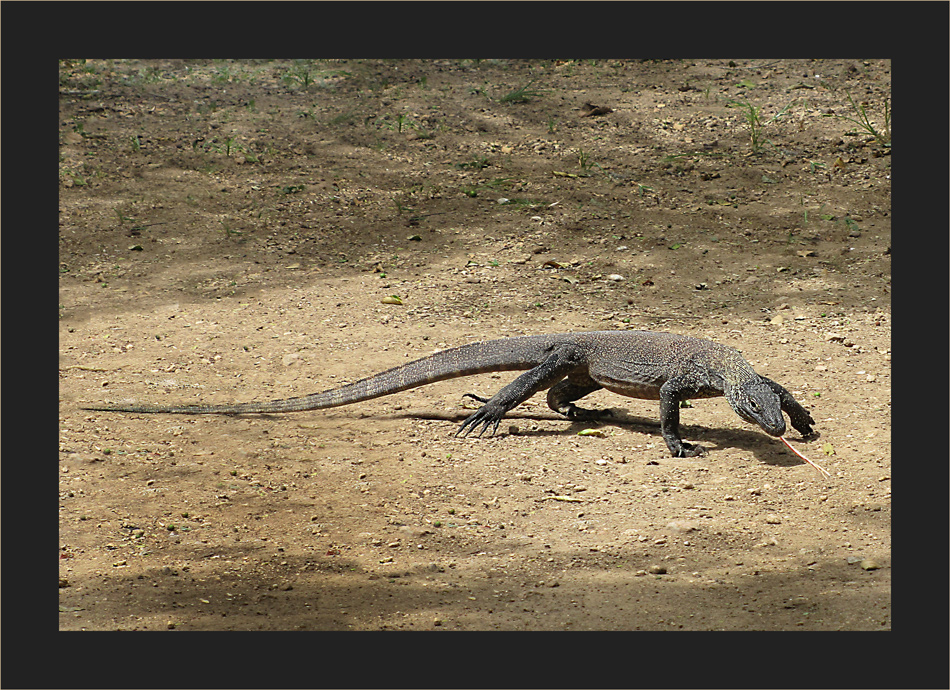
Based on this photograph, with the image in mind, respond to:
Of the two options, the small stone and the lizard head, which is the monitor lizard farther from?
the small stone

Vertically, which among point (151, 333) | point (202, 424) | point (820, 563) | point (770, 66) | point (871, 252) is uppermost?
point (770, 66)

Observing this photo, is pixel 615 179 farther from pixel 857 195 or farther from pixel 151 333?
pixel 151 333

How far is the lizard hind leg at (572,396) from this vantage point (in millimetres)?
6105

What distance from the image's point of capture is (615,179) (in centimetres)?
1052

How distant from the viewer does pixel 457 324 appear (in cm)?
762

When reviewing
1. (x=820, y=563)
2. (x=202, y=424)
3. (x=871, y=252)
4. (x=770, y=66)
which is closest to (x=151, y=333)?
(x=202, y=424)

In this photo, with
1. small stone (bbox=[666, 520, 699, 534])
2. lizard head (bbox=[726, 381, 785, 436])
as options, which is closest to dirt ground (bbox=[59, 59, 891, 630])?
small stone (bbox=[666, 520, 699, 534])

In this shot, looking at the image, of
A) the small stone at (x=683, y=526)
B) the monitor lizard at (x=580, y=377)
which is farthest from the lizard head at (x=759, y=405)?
the small stone at (x=683, y=526)

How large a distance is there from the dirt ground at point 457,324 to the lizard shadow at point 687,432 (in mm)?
40

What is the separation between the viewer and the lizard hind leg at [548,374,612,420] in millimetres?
6105

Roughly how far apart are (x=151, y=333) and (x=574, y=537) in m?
4.18

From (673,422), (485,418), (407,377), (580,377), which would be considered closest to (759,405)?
(673,422)

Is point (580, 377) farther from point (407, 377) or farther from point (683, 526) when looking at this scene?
point (683, 526)

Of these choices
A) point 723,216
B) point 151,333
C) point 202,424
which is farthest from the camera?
point 723,216
